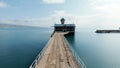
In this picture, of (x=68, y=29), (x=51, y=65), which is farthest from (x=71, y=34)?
(x=51, y=65)

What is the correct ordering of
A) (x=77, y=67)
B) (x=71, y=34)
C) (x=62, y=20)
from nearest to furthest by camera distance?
(x=77, y=67)
(x=71, y=34)
(x=62, y=20)

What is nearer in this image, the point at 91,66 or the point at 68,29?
the point at 91,66

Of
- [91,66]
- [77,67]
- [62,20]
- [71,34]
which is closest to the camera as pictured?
[77,67]

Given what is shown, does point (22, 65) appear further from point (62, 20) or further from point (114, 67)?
point (62, 20)

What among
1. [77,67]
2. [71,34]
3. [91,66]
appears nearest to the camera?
[77,67]

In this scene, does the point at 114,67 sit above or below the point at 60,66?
below

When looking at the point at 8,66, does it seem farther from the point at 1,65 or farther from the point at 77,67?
the point at 77,67

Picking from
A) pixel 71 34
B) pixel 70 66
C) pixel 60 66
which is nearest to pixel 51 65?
pixel 60 66

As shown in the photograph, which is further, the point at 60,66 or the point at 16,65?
the point at 16,65

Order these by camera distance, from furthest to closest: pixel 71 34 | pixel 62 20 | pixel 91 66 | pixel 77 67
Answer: pixel 62 20
pixel 71 34
pixel 91 66
pixel 77 67
